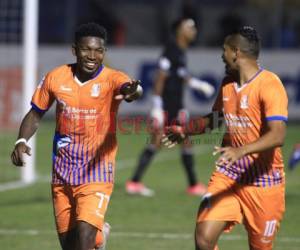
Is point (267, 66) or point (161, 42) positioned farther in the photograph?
point (161, 42)

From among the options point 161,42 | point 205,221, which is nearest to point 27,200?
point 205,221

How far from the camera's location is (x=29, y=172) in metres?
16.4

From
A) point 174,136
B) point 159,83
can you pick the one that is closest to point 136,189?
point 159,83

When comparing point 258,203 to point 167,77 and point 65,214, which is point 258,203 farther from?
point 167,77

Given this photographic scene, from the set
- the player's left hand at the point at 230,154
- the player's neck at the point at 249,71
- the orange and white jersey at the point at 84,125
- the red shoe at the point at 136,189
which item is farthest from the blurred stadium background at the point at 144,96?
the player's left hand at the point at 230,154

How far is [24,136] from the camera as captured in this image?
28.1 ft

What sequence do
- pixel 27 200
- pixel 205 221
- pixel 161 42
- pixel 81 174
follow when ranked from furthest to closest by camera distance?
pixel 161 42 < pixel 27 200 < pixel 81 174 < pixel 205 221

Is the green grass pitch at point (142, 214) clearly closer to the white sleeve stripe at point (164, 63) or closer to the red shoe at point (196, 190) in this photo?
the red shoe at point (196, 190)

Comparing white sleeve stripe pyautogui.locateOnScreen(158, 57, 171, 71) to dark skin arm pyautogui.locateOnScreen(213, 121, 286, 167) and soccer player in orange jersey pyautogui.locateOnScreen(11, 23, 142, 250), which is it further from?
dark skin arm pyautogui.locateOnScreen(213, 121, 286, 167)

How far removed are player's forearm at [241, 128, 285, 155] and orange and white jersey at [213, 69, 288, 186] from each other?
232 millimetres

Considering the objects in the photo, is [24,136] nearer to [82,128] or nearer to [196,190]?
[82,128]

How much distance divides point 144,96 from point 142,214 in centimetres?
1354

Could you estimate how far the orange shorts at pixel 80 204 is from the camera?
27.0ft

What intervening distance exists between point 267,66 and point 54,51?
606 cm
